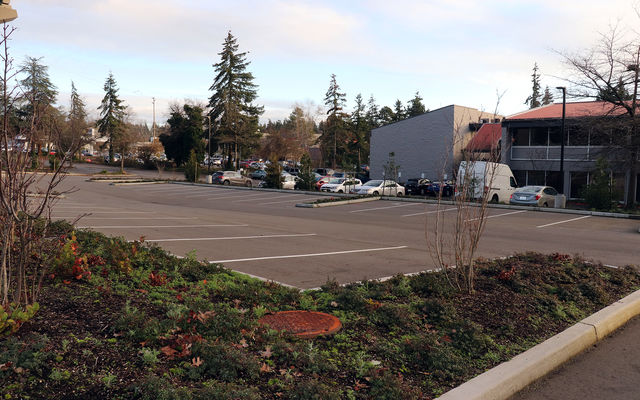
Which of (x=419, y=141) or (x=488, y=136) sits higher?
A: (x=488, y=136)

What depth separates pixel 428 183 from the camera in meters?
38.7

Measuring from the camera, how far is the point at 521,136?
3788 centimetres

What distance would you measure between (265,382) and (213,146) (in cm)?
6961

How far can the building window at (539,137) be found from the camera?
36.5 m

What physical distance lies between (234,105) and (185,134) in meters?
7.77

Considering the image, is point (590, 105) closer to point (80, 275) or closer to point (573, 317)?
point (573, 317)

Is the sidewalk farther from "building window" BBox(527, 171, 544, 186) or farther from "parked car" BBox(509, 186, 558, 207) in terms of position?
"building window" BBox(527, 171, 544, 186)

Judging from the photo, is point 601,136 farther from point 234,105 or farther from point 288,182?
point 234,105

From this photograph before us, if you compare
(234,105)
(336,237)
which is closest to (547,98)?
(234,105)

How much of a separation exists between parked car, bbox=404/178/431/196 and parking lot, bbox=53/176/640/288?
13.7 metres

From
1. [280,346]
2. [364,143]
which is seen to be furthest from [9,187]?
[364,143]

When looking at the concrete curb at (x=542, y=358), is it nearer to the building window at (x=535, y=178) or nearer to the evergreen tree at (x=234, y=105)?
the building window at (x=535, y=178)

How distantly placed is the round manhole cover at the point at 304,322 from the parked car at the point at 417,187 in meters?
33.3

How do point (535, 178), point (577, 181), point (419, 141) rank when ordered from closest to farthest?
point (577, 181) < point (535, 178) < point (419, 141)
